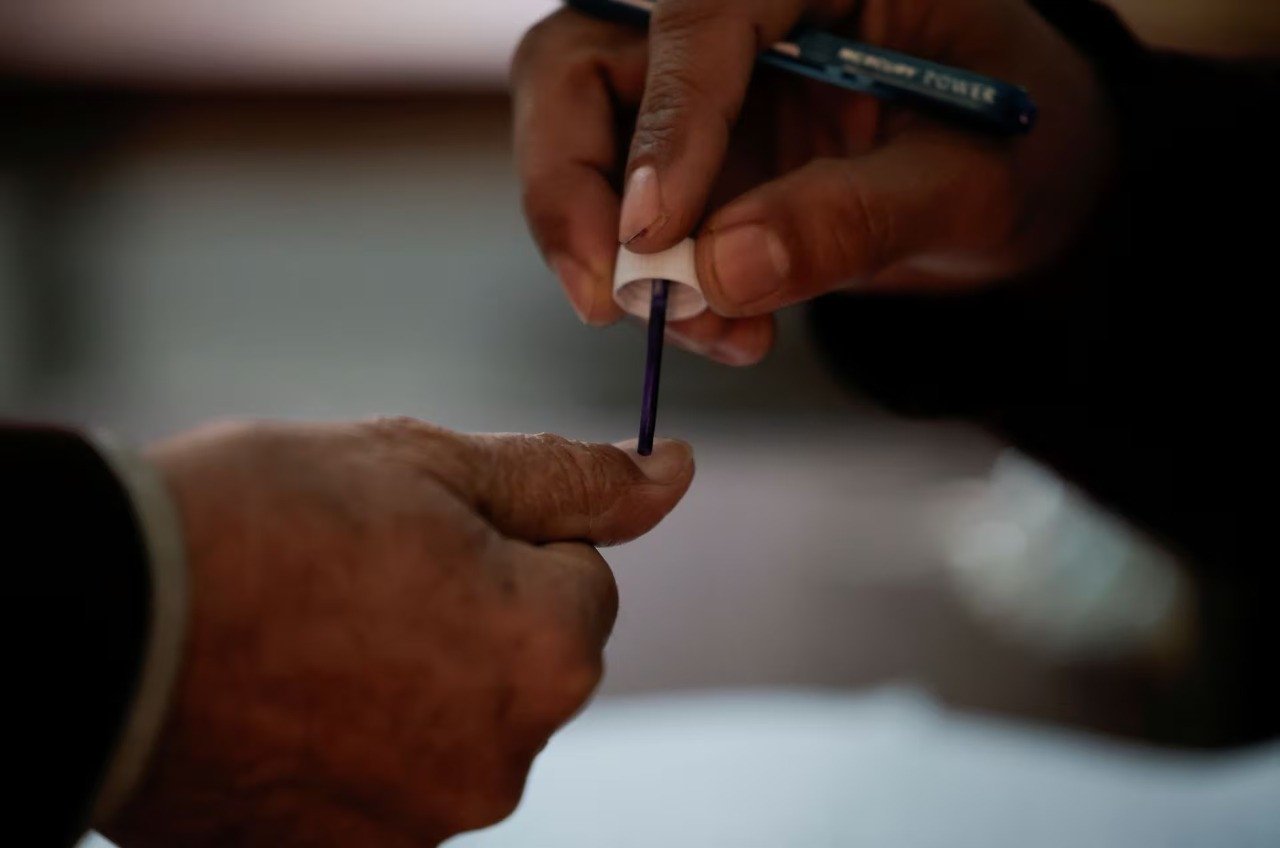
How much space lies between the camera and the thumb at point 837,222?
625mm

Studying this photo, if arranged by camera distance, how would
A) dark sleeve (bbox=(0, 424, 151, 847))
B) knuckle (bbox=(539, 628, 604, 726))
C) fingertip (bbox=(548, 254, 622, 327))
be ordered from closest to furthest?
dark sleeve (bbox=(0, 424, 151, 847))
knuckle (bbox=(539, 628, 604, 726))
fingertip (bbox=(548, 254, 622, 327))

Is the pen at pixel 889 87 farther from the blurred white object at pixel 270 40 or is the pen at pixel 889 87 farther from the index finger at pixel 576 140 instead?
the blurred white object at pixel 270 40

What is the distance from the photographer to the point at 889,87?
2.22 feet

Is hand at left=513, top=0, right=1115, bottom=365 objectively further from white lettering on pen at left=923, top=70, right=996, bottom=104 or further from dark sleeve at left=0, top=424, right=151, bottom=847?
dark sleeve at left=0, top=424, right=151, bottom=847

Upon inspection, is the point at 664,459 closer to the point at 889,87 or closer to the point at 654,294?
the point at 654,294

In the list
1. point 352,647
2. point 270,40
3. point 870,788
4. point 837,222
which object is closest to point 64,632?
point 352,647

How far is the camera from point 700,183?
0.62 m

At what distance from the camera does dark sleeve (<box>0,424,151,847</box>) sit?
1.18ft

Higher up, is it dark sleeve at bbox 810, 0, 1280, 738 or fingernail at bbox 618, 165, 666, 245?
fingernail at bbox 618, 165, 666, 245

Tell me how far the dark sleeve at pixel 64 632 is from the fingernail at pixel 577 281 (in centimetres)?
38

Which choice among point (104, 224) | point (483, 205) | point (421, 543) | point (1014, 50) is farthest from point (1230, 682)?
point (104, 224)

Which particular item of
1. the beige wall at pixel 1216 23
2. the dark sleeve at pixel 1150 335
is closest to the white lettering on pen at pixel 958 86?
the dark sleeve at pixel 1150 335

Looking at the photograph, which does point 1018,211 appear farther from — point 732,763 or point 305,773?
point 305,773

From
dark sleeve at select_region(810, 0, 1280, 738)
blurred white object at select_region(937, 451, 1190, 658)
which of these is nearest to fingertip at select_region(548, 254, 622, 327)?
dark sleeve at select_region(810, 0, 1280, 738)
